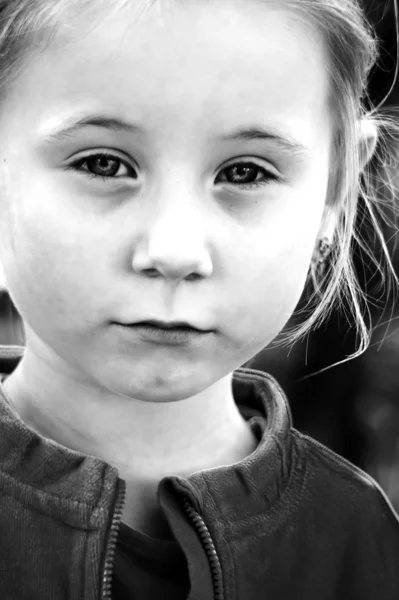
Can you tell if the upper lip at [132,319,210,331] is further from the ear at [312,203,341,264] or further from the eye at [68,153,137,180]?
the ear at [312,203,341,264]

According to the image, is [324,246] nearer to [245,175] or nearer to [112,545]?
[245,175]

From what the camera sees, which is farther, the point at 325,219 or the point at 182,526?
the point at 325,219

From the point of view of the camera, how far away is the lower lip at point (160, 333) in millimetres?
926

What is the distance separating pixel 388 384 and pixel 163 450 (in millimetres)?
937

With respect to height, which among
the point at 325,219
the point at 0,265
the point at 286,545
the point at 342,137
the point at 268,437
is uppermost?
the point at 342,137

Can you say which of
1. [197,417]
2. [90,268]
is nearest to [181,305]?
[90,268]

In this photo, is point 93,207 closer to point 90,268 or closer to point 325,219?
point 90,268

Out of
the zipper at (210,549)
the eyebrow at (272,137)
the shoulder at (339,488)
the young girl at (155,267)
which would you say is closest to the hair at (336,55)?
the young girl at (155,267)

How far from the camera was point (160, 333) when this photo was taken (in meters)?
0.93

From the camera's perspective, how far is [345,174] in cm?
117

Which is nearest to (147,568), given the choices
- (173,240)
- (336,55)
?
(173,240)

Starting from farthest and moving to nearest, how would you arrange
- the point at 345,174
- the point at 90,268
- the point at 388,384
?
the point at 388,384
the point at 345,174
the point at 90,268

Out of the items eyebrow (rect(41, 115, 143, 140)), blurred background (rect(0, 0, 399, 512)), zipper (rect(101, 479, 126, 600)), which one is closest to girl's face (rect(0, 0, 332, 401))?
eyebrow (rect(41, 115, 143, 140))

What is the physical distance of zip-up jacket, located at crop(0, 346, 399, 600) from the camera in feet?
3.05
